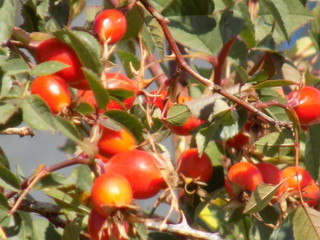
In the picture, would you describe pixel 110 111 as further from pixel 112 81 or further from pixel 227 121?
pixel 227 121

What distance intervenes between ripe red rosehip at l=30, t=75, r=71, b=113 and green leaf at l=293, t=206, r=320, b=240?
384 mm

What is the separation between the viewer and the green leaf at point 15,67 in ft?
2.47

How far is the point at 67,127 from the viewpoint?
0.70 m

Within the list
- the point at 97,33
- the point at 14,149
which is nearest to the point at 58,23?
the point at 97,33

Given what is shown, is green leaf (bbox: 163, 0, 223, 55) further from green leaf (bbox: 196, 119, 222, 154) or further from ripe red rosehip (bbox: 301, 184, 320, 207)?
ripe red rosehip (bbox: 301, 184, 320, 207)

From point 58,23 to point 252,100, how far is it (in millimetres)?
286

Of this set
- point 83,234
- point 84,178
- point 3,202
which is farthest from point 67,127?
point 84,178

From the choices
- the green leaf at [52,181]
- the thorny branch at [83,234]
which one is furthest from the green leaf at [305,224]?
the green leaf at [52,181]

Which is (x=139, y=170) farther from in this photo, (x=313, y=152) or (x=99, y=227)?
(x=313, y=152)

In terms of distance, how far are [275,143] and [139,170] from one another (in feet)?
1.11

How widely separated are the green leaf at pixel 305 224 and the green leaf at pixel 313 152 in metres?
0.09

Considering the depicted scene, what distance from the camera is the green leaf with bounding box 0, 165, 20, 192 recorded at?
2.52ft

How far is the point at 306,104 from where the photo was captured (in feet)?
3.13

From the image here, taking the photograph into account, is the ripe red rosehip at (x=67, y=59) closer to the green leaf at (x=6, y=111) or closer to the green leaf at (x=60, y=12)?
the green leaf at (x=6, y=111)
